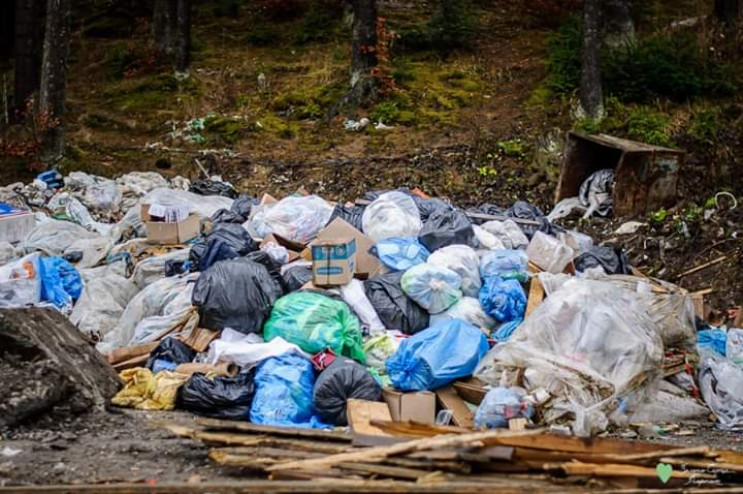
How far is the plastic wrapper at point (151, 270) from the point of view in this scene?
351 inches

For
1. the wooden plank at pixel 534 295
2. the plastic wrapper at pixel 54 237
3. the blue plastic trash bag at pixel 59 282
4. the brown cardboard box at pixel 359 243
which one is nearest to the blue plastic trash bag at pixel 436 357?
the wooden plank at pixel 534 295

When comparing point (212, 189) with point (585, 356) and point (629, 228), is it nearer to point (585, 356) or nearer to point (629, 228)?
point (629, 228)

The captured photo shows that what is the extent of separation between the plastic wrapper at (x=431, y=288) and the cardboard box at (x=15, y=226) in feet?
15.7

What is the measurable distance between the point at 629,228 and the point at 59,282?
247 inches

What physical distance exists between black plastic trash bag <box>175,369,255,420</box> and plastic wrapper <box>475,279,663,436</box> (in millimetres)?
1657

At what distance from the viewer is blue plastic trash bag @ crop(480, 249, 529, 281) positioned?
26.9ft

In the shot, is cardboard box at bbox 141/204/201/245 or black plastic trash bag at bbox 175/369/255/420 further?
cardboard box at bbox 141/204/201/245

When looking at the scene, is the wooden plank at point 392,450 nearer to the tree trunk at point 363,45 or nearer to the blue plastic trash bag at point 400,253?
the blue plastic trash bag at point 400,253

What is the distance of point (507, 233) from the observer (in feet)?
30.6

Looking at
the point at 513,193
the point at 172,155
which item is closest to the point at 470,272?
the point at 513,193

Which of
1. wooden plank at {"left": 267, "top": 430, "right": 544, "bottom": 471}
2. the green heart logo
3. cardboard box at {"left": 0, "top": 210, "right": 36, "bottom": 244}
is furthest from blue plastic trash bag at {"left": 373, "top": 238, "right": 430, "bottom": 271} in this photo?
cardboard box at {"left": 0, "top": 210, "right": 36, "bottom": 244}

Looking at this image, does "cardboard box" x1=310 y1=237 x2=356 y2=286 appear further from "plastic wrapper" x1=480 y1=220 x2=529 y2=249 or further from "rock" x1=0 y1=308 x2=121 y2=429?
"plastic wrapper" x1=480 y1=220 x2=529 y2=249

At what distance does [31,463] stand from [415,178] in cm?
884

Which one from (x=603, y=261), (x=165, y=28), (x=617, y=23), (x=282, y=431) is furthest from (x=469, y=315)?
(x=165, y=28)
